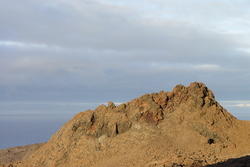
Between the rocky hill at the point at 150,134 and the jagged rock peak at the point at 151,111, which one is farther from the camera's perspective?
the jagged rock peak at the point at 151,111

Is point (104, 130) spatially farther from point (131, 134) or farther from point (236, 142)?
point (236, 142)

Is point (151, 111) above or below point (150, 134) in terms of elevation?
above

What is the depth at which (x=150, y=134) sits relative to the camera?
27.7m

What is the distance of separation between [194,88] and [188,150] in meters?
5.81

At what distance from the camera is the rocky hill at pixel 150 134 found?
26.4 metres

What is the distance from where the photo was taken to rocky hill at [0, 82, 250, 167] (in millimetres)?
26438

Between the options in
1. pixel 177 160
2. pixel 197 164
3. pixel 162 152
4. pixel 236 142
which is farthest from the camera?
pixel 236 142

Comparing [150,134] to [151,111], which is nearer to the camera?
[150,134]

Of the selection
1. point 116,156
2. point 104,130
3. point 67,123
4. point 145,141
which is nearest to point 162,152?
point 145,141

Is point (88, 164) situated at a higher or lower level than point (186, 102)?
lower

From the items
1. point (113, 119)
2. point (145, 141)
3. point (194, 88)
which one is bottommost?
point (145, 141)

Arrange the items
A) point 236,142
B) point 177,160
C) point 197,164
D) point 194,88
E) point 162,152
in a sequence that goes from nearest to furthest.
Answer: point 197,164 < point 177,160 < point 162,152 < point 236,142 < point 194,88

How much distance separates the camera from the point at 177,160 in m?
23.7

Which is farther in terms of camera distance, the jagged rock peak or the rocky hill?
the jagged rock peak
